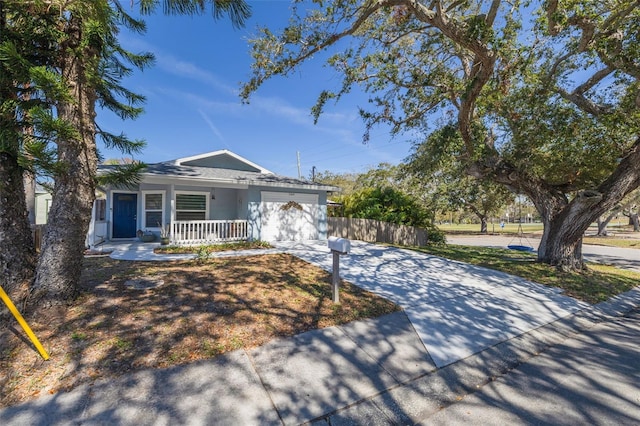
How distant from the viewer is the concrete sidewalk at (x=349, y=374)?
86.4 inches

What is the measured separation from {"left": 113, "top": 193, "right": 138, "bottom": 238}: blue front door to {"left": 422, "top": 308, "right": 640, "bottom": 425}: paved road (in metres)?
12.2

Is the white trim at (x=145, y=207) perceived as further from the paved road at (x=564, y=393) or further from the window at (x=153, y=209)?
the paved road at (x=564, y=393)

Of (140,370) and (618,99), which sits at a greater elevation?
(618,99)

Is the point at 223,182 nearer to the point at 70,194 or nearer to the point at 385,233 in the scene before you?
the point at 70,194

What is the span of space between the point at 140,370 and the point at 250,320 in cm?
131

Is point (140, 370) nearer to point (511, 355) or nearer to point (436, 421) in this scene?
point (436, 421)

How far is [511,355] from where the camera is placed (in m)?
3.39

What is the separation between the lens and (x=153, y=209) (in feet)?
35.7

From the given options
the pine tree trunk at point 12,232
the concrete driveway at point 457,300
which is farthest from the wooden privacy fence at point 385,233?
the pine tree trunk at point 12,232

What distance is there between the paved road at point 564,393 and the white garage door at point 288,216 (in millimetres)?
9027

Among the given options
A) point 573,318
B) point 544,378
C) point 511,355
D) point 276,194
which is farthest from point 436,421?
point 276,194

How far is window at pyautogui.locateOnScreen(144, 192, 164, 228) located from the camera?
10.8 meters

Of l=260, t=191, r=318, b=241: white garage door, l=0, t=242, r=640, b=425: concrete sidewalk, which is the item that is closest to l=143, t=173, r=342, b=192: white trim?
l=260, t=191, r=318, b=241: white garage door

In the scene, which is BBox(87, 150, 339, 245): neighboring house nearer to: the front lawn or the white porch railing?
the white porch railing
